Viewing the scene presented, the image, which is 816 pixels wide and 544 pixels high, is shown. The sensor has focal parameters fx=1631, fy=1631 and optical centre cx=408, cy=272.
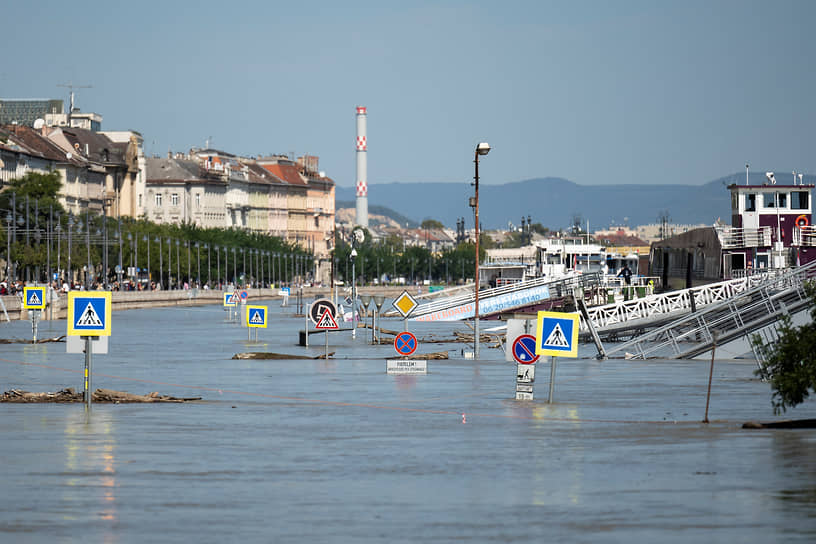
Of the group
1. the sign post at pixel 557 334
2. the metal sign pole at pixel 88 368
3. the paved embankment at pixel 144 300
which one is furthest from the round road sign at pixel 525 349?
the paved embankment at pixel 144 300

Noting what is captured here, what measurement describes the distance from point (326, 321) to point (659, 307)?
21844 millimetres

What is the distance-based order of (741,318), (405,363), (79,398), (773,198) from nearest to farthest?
1. (79,398)
2. (405,363)
3. (741,318)
4. (773,198)

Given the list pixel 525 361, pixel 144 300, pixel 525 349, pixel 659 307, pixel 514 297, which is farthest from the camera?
pixel 144 300

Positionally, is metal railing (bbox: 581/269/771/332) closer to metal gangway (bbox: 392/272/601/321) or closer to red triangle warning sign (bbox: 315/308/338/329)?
red triangle warning sign (bbox: 315/308/338/329)

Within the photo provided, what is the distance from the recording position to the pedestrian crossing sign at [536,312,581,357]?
95.7ft

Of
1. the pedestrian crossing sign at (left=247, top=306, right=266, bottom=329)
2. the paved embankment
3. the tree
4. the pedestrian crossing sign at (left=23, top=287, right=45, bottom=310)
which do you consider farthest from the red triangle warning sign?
the paved embankment

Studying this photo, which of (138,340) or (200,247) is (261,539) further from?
(200,247)

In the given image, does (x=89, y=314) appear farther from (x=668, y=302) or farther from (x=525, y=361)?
(x=668, y=302)

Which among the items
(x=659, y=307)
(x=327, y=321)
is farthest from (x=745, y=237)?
(x=327, y=321)

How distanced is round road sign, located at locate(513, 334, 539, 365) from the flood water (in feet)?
2.97

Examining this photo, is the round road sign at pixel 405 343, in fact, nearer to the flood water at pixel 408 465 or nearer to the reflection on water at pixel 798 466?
the flood water at pixel 408 465

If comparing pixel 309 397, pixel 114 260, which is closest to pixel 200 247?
pixel 114 260

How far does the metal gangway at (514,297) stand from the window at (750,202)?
15.3 meters

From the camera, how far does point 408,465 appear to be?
A: 20.5m
